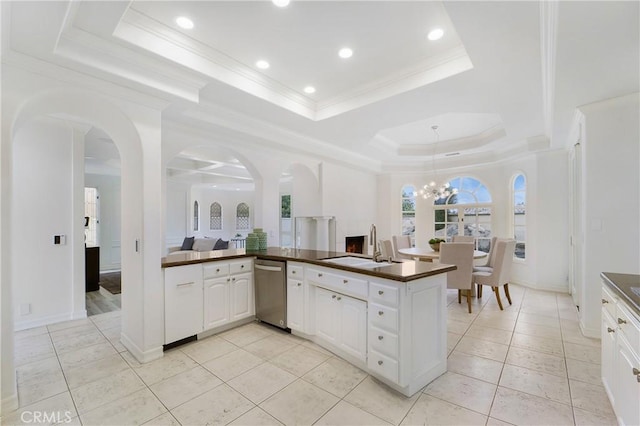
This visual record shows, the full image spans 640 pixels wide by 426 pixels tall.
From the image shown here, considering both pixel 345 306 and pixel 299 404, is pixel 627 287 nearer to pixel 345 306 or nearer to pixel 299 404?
pixel 345 306

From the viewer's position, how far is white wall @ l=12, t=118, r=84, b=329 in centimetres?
349

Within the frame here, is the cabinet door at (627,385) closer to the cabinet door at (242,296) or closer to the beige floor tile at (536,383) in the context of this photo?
the beige floor tile at (536,383)

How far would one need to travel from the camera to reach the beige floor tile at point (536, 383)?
7.10 ft

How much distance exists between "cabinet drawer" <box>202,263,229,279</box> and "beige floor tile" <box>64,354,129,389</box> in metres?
1.04

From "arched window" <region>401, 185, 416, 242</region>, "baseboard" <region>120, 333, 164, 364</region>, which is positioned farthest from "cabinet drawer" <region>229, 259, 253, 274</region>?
"arched window" <region>401, 185, 416, 242</region>

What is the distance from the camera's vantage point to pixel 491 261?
4.92 meters

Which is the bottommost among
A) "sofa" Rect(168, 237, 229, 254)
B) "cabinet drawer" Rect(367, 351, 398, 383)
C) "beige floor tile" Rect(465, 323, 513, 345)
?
"beige floor tile" Rect(465, 323, 513, 345)

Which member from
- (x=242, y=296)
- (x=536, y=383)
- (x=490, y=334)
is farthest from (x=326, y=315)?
(x=490, y=334)

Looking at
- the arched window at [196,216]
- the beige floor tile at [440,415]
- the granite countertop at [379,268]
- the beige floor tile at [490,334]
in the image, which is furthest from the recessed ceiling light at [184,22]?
the arched window at [196,216]

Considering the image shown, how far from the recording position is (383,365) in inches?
87.8

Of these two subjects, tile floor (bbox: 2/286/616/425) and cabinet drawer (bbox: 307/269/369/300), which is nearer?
tile floor (bbox: 2/286/616/425)

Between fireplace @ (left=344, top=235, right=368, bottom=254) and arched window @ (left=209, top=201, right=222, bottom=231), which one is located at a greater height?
arched window @ (left=209, top=201, right=222, bottom=231)

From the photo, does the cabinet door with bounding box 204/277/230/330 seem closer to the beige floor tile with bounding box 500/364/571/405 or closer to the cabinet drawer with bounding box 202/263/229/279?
the cabinet drawer with bounding box 202/263/229/279

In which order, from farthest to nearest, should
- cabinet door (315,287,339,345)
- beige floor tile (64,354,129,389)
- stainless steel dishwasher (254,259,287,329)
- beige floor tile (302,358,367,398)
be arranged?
stainless steel dishwasher (254,259,287,329), cabinet door (315,287,339,345), beige floor tile (64,354,129,389), beige floor tile (302,358,367,398)
